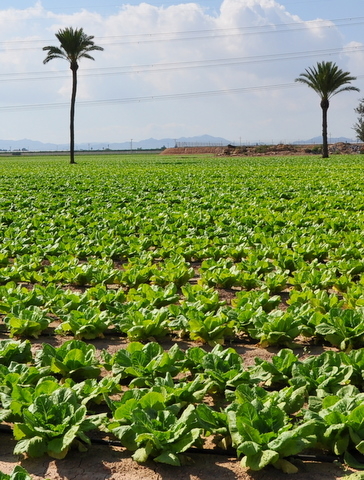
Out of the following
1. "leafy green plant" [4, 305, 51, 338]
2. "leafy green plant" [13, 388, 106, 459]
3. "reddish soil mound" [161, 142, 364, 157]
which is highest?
"reddish soil mound" [161, 142, 364, 157]

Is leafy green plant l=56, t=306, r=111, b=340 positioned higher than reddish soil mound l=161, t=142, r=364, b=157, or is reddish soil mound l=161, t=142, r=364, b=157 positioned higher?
reddish soil mound l=161, t=142, r=364, b=157

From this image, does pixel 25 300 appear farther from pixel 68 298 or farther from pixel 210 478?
pixel 210 478

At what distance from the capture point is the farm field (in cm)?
329

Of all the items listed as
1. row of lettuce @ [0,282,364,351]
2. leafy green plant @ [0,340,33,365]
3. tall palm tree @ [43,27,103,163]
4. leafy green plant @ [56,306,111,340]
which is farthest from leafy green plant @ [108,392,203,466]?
tall palm tree @ [43,27,103,163]

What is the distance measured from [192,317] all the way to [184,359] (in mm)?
815

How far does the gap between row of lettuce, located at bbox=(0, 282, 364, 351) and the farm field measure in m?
0.02

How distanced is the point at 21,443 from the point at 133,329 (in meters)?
1.86

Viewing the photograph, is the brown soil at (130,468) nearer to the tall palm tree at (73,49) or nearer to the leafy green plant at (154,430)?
the leafy green plant at (154,430)

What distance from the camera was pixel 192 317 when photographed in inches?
206

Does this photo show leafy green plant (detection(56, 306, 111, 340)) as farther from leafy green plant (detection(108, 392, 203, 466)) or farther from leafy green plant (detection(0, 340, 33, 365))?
leafy green plant (detection(108, 392, 203, 466))

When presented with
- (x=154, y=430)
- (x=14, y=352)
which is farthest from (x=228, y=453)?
(x=14, y=352)

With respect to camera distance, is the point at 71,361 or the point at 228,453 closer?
the point at 228,453

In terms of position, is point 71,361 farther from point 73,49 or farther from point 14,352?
point 73,49

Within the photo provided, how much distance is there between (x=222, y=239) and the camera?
9.55 m
